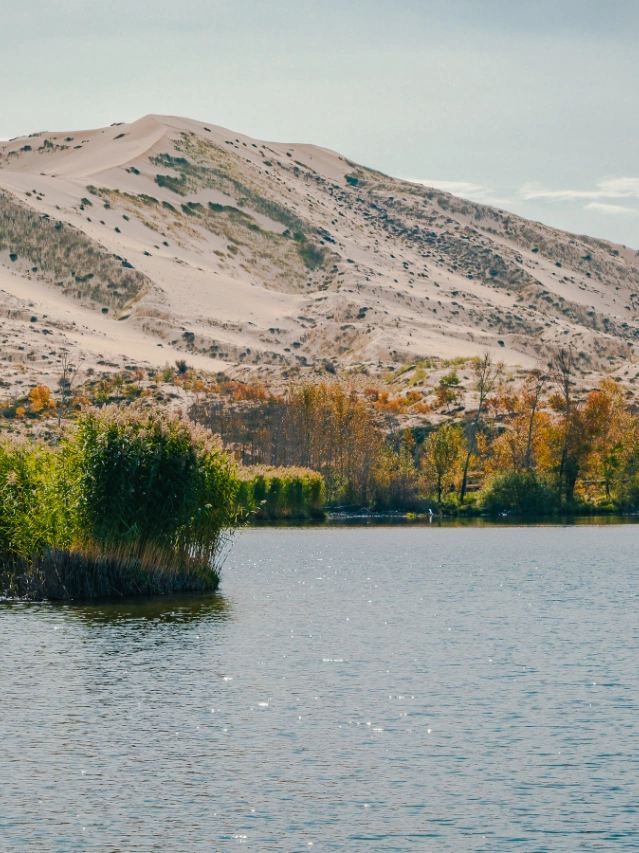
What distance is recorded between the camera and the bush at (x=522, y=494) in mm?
115125

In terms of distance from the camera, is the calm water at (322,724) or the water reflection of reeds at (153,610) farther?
the water reflection of reeds at (153,610)

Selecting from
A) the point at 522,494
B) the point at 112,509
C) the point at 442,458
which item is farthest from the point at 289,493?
the point at 112,509

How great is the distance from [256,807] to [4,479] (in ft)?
93.0

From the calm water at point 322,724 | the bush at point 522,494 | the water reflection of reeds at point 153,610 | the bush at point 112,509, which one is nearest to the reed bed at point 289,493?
the bush at point 522,494

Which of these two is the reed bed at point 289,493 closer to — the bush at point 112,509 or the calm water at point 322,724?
the calm water at point 322,724

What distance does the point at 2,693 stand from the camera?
30281 millimetres

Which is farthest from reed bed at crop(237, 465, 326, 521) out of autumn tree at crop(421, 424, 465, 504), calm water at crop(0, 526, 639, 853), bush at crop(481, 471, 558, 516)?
calm water at crop(0, 526, 639, 853)

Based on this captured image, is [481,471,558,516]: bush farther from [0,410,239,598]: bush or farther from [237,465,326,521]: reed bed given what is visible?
[0,410,239,598]: bush

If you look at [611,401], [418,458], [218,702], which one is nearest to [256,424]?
[418,458]

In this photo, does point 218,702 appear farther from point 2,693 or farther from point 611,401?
point 611,401

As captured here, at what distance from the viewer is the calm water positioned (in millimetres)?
20188

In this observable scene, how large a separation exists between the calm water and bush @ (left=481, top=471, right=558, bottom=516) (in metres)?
64.7

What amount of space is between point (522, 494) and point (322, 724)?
89.7m

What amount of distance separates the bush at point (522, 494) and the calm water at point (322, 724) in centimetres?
6469
